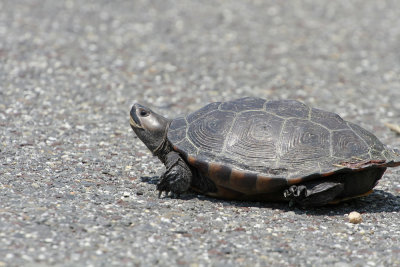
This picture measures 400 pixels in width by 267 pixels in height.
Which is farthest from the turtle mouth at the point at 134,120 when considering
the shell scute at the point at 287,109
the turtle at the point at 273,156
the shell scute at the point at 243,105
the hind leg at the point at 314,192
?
the hind leg at the point at 314,192

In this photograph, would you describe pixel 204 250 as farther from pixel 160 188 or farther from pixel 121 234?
pixel 160 188

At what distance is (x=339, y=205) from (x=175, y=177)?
5.90 feet

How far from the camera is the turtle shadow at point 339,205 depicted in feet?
17.8

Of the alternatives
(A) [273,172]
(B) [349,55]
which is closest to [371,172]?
(A) [273,172]

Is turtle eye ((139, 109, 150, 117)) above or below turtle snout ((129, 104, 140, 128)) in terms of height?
above

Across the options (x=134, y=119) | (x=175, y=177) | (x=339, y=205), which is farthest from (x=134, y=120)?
(x=339, y=205)

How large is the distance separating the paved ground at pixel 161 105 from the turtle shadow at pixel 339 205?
0.03m

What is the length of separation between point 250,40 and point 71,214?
27.4ft

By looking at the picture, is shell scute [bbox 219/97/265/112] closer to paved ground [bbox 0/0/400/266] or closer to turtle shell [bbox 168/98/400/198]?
turtle shell [bbox 168/98/400/198]

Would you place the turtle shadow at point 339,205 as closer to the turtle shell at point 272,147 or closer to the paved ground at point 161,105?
the paved ground at point 161,105

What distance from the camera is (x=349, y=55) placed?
38.2 feet

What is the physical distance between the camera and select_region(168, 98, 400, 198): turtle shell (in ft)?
16.7

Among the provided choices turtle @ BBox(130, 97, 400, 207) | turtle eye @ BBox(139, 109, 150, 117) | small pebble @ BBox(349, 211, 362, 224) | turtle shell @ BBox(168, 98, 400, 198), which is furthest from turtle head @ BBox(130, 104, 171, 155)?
small pebble @ BBox(349, 211, 362, 224)

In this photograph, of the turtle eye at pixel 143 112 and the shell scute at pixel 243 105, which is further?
the turtle eye at pixel 143 112
